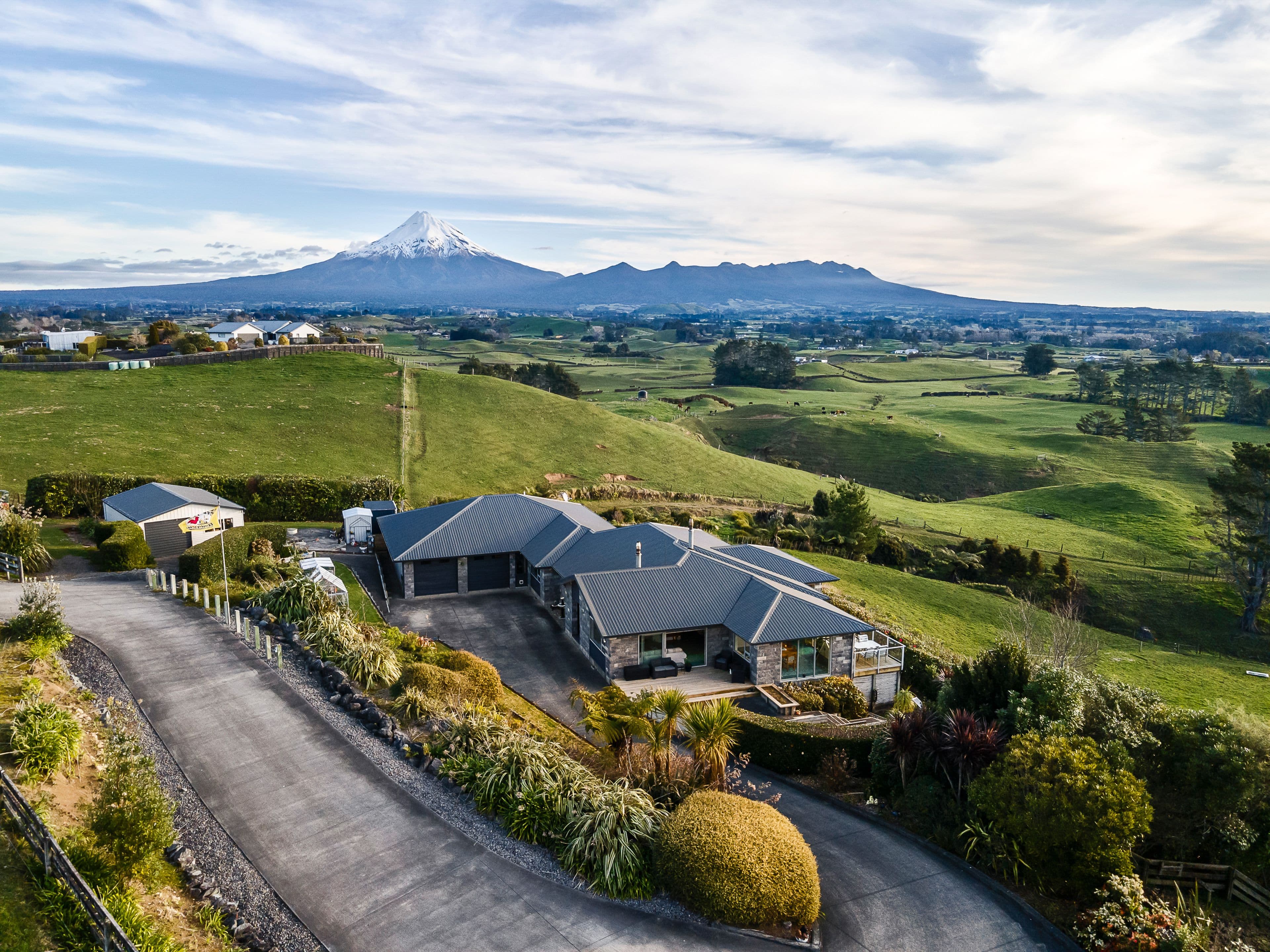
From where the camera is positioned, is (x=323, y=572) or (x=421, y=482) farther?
(x=421, y=482)

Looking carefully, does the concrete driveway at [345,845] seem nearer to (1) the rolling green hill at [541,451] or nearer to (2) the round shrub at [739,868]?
(2) the round shrub at [739,868]

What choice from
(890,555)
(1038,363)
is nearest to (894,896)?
(890,555)

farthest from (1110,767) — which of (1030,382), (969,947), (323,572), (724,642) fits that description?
(1030,382)

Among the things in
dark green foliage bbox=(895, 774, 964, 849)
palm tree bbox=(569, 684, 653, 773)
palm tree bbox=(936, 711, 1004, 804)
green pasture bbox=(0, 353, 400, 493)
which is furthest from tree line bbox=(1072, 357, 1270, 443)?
palm tree bbox=(569, 684, 653, 773)

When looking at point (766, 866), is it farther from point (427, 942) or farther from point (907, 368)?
point (907, 368)

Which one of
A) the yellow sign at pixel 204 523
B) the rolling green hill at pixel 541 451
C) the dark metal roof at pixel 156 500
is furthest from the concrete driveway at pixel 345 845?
the rolling green hill at pixel 541 451

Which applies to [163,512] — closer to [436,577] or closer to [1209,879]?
[436,577]

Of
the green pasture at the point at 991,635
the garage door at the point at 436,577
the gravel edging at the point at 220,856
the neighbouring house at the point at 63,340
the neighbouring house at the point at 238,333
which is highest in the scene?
Answer: the neighbouring house at the point at 238,333
